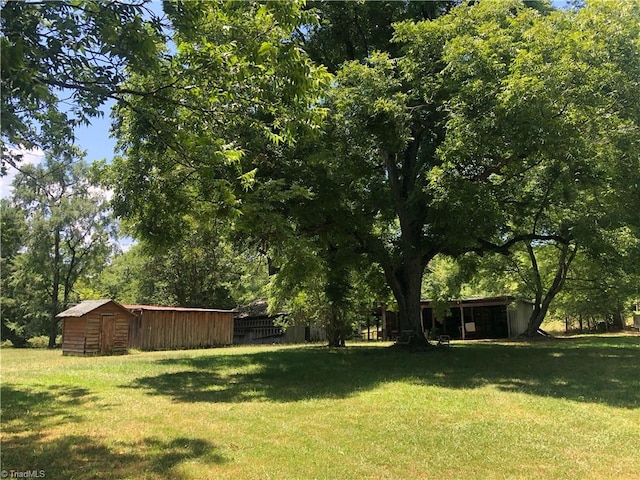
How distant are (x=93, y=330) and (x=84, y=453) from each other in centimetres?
1878

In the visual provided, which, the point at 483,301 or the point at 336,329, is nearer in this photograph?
the point at 336,329

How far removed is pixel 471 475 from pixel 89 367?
1335cm

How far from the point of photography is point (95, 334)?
22.4 metres

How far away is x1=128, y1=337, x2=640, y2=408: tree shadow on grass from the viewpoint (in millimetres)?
9609

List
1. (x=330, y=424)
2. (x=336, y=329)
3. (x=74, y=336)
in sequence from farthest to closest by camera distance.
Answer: (x=336, y=329), (x=74, y=336), (x=330, y=424)

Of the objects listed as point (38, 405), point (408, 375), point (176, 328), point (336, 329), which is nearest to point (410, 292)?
point (408, 375)

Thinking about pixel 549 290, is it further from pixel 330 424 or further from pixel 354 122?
pixel 330 424

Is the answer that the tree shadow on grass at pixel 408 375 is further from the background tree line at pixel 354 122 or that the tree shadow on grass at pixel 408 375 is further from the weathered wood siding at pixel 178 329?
the weathered wood siding at pixel 178 329

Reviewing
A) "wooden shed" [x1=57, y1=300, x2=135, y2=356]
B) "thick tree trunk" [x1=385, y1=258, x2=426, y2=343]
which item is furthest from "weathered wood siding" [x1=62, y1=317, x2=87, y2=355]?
"thick tree trunk" [x1=385, y1=258, x2=426, y2=343]

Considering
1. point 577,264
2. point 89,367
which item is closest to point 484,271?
point 577,264

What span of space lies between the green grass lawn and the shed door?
32.9 feet

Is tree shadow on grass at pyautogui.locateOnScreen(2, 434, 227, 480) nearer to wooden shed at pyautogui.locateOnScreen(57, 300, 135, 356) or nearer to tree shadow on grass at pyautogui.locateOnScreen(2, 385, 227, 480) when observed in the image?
tree shadow on grass at pyautogui.locateOnScreen(2, 385, 227, 480)

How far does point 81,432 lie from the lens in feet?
21.1

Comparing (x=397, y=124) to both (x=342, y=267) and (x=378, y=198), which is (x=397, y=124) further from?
(x=342, y=267)
